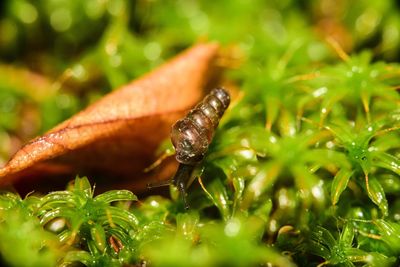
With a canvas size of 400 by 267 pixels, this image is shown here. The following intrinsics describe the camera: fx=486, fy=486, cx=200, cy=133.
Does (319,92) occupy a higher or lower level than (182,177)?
higher

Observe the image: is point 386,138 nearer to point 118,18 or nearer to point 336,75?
point 336,75

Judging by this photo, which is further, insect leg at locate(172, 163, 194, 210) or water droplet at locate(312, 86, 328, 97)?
water droplet at locate(312, 86, 328, 97)

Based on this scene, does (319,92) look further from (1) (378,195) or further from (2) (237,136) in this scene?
(1) (378,195)

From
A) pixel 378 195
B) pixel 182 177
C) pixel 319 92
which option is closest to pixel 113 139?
pixel 182 177

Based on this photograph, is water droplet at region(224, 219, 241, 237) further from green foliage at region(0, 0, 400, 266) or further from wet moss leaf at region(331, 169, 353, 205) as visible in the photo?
wet moss leaf at region(331, 169, 353, 205)

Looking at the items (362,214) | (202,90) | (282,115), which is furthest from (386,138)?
(202,90)

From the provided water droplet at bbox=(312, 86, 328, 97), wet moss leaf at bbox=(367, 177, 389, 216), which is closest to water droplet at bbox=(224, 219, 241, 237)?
wet moss leaf at bbox=(367, 177, 389, 216)
